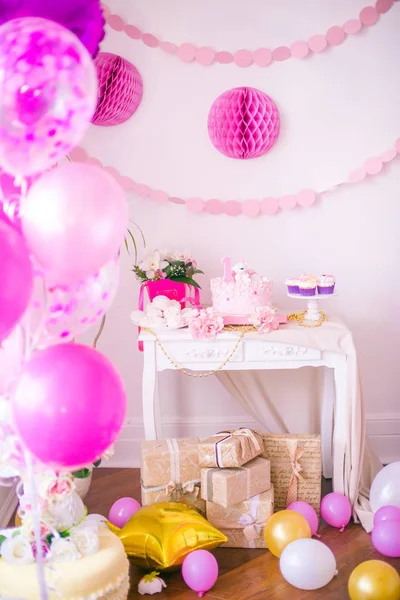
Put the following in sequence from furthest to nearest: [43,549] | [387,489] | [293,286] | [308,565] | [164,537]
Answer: [293,286] → [387,489] → [164,537] → [308,565] → [43,549]

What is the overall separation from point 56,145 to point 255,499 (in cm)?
155

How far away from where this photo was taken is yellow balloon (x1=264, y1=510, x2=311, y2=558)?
7.59 feet

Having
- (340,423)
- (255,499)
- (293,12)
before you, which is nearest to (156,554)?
(255,499)

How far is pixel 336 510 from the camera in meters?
2.56

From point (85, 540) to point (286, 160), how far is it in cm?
180

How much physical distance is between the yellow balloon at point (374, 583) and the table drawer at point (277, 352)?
2.62ft

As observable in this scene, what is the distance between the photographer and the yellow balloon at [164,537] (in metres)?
2.23

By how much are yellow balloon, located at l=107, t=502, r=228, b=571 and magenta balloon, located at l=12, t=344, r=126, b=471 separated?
2.99 ft

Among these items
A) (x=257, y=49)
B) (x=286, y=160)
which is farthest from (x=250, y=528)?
(x=257, y=49)

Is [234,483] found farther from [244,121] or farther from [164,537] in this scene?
[244,121]

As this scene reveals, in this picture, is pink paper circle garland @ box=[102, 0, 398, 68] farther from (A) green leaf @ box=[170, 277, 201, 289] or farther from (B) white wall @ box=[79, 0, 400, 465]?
(A) green leaf @ box=[170, 277, 201, 289]

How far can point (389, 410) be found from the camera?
126 inches

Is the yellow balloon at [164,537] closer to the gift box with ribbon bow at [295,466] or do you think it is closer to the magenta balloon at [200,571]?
the magenta balloon at [200,571]

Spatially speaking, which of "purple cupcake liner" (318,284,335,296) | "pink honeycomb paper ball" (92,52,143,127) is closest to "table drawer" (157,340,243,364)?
"purple cupcake liner" (318,284,335,296)
